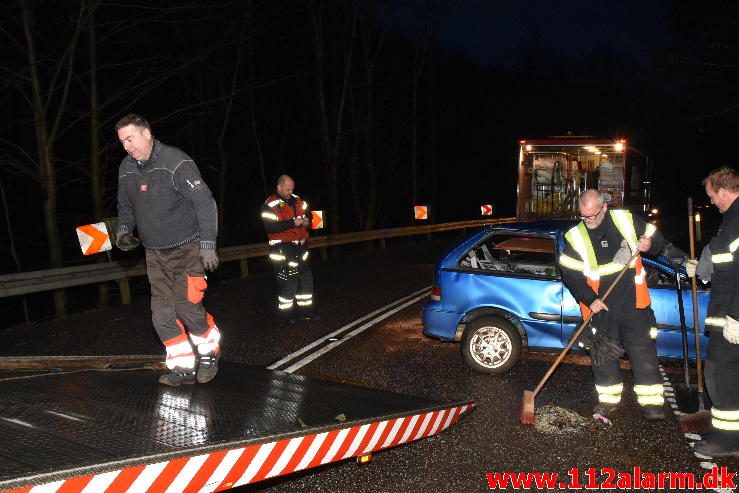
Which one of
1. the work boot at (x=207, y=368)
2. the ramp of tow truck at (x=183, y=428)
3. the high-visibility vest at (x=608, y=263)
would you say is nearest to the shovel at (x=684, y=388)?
the high-visibility vest at (x=608, y=263)

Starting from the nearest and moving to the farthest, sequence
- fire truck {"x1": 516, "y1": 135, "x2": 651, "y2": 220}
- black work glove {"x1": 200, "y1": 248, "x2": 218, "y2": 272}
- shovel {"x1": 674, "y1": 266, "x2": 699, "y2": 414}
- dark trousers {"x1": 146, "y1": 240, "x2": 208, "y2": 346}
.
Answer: black work glove {"x1": 200, "y1": 248, "x2": 218, "y2": 272}
dark trousers {"x1": 146, "y1": 240, "x2": 208, "y2": 346}
shovel {"x1": 674, "y1": 266, "x2": 699, "y2": 414}
fire truck {"x1": 516, "y1": 135, "x2": 651, "y2": 220}

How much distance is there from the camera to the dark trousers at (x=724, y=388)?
4.70 meters

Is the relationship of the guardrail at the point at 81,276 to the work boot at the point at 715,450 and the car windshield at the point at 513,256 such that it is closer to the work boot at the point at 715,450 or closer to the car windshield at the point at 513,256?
the car windshield at the point at 513,256

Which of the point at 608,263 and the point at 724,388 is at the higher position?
the point at 608,263

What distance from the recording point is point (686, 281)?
630cm

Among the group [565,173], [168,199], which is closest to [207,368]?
[168,199]

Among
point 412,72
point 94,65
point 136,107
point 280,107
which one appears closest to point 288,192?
point 94,65

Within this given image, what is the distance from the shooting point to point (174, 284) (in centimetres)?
509

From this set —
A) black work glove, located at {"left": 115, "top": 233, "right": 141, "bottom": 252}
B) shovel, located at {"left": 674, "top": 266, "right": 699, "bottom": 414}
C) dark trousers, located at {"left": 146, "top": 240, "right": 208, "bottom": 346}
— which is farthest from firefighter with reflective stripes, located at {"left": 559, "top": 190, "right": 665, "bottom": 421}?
black work glove, located at {"left": 115, "top": 233, "right": 141, "bottom": 252}

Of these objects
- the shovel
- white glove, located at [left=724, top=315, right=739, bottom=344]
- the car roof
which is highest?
the car roof

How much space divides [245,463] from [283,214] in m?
6.24

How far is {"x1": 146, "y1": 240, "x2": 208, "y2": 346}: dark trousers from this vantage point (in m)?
5.05

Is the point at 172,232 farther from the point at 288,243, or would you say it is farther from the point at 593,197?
the point at 288,243

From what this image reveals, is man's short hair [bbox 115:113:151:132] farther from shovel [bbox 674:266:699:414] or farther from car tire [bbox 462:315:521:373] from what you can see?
shovel [bbox 674:266:699:414]
